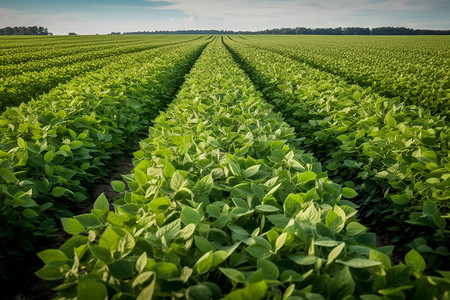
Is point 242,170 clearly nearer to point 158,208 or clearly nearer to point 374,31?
point 158,208

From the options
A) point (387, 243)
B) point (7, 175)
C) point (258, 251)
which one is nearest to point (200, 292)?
point (258, 251)

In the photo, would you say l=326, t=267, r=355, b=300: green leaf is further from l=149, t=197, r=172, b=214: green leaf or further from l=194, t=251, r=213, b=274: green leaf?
l=149, t=197, r=172, b=214: green leaf

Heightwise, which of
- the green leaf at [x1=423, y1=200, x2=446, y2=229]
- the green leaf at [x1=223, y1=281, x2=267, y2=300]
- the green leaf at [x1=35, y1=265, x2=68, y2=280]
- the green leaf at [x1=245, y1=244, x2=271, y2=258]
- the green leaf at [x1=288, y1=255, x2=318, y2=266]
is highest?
the green leaf at [x1=223, y1=281, x2=267, y2=300]

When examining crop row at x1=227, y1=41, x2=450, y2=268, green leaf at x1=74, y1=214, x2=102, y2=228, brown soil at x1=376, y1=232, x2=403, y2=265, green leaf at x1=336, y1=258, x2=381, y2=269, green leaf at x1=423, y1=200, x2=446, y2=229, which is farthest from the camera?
brown soil at x1=376, y1=232, x2=403, y2=265

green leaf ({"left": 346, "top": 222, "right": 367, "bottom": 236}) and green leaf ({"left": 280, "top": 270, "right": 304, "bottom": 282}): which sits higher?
green leaf ({"left": 346, "top": 222, "right": 367, "bottom": 236})

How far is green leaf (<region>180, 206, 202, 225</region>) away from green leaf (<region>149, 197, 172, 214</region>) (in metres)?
0.17

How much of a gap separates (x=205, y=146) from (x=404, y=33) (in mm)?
120239

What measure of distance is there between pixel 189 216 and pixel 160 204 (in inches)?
8.9

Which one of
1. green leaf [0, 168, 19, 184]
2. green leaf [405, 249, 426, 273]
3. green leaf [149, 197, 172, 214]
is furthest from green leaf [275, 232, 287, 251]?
green leaf [0, 168, 19, 184]

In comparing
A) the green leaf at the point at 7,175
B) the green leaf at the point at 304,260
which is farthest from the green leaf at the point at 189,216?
the green leaf at the point at 7,175

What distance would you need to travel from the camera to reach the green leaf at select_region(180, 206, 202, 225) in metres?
1.26

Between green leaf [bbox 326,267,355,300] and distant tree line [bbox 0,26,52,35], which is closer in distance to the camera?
green leaf [bbox 326,267,355,300]

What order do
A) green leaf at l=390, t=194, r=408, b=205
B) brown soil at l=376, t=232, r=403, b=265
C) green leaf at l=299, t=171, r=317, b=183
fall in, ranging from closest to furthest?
green leaf at l=299, t=171, r=317, b=183, green leaf at l=390, t=194, r=408, b=205, brown soil at l=376, t=232, r=403, b=265

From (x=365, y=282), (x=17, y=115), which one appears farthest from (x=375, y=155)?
(x=17, y=115)
